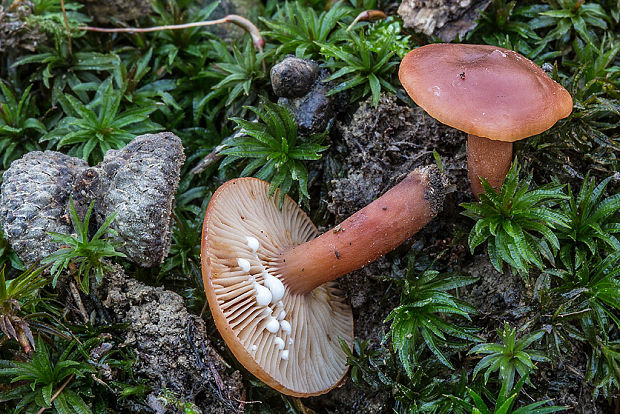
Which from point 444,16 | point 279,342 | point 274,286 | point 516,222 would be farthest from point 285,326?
point 444,16

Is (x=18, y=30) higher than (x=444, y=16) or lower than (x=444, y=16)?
higher

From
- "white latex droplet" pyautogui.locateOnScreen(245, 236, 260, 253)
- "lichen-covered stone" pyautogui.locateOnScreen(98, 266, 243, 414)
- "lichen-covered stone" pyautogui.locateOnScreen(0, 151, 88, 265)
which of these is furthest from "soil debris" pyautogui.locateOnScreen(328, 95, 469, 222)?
"lichen-covered stone" pyautogui.locateOnScreen(0, 151, 88, 265)

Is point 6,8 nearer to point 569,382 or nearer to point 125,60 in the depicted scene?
point 125,60

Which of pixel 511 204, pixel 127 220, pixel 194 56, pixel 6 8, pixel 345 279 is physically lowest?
pixel 345 279

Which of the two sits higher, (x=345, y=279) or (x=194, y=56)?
(x=194, y=56)

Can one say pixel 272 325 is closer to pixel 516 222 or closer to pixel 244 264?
pixel 244 264

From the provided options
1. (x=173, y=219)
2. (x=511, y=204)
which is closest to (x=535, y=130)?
(x=511, y=204)
